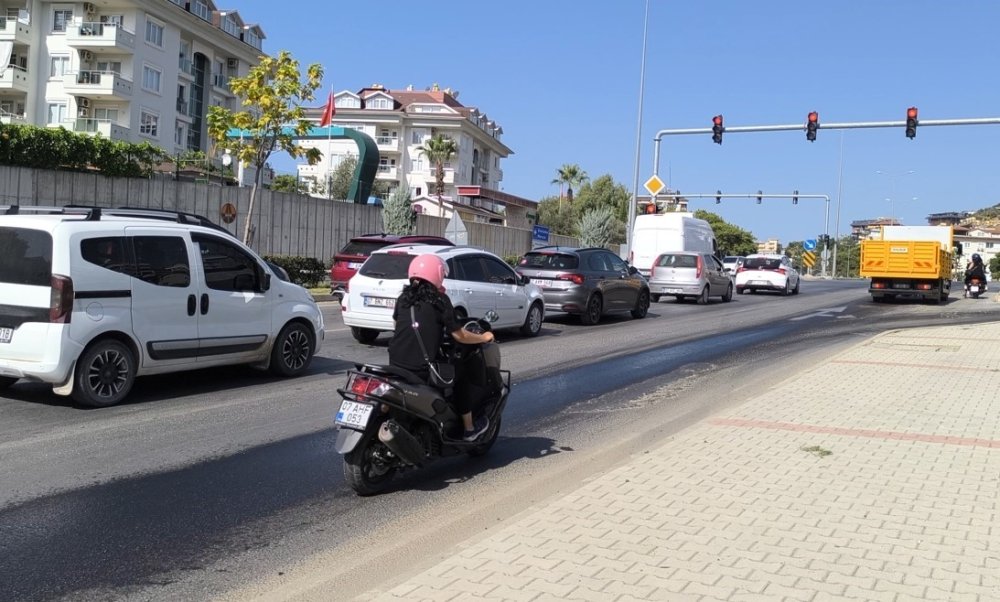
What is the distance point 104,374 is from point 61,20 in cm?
4724

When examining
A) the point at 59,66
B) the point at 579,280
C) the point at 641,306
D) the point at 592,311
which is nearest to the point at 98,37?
the point at 59,66

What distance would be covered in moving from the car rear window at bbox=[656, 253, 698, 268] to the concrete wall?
36.1 ft

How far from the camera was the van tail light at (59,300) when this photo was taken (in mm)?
8281

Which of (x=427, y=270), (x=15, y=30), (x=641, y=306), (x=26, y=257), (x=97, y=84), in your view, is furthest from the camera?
(x=97, y=84)

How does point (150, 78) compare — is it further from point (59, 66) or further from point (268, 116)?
point (268, 116)

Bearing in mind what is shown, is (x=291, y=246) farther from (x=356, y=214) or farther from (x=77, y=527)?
(x=77, y=527)

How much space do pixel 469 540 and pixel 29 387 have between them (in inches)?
261

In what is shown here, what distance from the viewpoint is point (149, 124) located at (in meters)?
51.9

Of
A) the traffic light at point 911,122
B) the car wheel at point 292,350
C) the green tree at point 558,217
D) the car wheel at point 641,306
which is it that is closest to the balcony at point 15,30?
the car wheel at point 641,306

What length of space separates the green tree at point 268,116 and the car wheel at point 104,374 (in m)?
18.1

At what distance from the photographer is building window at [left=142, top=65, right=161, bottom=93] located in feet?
166

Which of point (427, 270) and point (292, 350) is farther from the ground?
point (427, 270)

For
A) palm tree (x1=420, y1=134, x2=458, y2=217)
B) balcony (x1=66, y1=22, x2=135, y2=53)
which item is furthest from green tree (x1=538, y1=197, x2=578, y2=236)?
balcony (x1=66, y1=22, x2=135, y2=53)

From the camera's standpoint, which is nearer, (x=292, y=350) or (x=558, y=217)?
(x=292, y=350)
